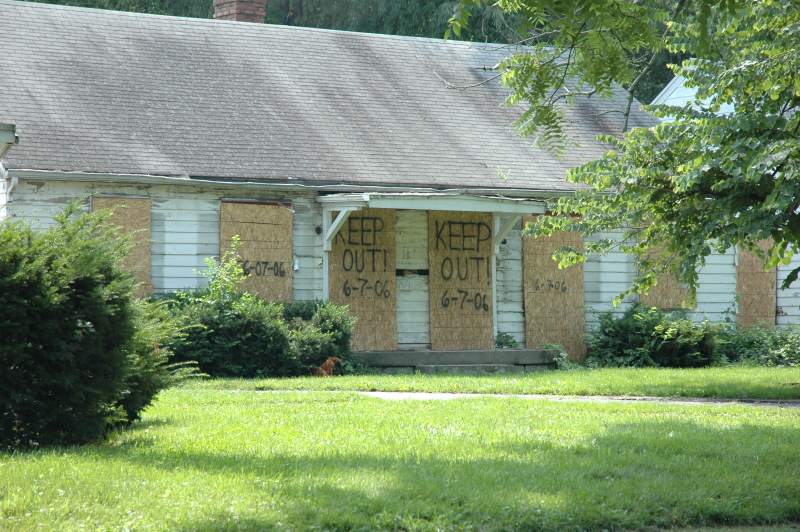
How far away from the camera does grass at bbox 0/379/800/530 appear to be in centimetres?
716

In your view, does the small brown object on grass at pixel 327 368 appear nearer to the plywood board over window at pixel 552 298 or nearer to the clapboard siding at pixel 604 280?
the plywood board over window at pixel 552 298

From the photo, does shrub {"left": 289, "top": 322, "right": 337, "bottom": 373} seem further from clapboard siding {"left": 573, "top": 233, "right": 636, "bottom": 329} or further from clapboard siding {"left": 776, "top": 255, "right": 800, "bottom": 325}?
clapboard siding {"left": 776, "top": 255, "right": 800, "bottom": 325}

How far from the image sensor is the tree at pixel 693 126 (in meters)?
8.91

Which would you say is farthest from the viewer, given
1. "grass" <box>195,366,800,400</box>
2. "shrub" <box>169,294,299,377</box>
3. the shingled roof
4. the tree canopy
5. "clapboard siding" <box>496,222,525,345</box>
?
the tree canopy

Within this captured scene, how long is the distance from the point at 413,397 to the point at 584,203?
11.2 ft

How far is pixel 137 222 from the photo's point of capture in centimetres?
1891

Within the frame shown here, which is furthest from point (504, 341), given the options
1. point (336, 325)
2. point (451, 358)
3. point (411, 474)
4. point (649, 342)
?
point (411, 474)

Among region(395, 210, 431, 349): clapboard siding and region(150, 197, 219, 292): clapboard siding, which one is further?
region(395, 210, 431, 349): clapboard siding

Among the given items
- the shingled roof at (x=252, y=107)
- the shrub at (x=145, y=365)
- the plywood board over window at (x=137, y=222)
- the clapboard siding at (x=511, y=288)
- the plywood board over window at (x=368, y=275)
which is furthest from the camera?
the clapboard siding at (x=511, y=288)

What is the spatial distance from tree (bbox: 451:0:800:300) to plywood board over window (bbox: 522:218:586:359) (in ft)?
30.8

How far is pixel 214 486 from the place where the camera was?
7695 millimetres

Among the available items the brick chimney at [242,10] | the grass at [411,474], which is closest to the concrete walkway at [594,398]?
the grass at [411,474]

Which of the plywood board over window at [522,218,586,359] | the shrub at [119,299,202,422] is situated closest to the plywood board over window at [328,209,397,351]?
the plywood board over window at [522,218,586,359]

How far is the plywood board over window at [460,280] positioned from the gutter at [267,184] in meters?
0.59
